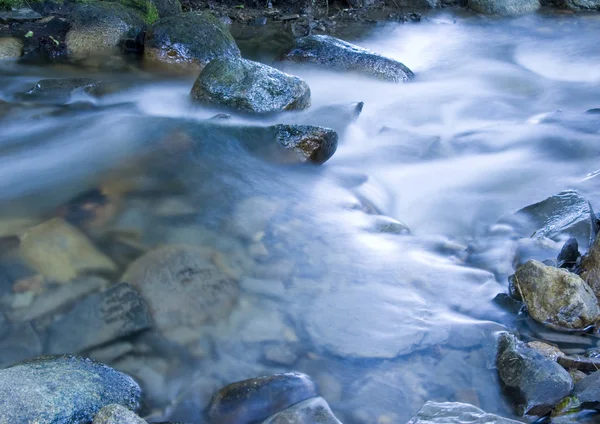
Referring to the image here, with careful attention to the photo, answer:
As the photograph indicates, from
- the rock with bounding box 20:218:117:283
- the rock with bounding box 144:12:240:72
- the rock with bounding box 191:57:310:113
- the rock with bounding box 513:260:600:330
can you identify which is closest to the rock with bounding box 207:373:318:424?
the rock with bounding box 20:218:117:283

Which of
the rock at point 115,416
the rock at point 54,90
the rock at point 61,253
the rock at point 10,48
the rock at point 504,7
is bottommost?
the rock at point 61,253

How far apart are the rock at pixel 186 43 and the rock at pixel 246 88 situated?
1569 mm

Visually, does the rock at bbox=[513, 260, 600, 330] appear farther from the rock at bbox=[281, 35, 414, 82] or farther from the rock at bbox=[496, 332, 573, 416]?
the rock at bbox=[281, 35, 414, 82]

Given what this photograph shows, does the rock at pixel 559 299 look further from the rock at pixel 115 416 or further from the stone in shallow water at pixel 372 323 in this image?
the rock at pixel 115 416

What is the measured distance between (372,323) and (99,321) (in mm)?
1785

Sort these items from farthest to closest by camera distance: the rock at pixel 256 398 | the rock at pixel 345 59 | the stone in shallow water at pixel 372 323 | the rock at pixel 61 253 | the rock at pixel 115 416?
the rock at pixel 345 59
the rock at pixel 61 253
the stone in shallow water at pixel 372 323
the rock at pixel 256 398
the rock at pixel 115 416

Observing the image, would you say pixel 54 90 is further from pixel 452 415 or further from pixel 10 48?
pixel 452 415

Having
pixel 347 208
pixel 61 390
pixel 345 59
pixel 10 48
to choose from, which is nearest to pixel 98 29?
pixel 10 48

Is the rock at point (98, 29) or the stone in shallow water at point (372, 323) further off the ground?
the rock at point (98, 29)

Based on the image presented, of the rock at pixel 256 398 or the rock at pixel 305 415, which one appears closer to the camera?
the rock at pixel 305 415

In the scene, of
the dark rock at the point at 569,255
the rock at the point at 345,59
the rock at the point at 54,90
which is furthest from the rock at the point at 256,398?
the rock at the point at 345,59

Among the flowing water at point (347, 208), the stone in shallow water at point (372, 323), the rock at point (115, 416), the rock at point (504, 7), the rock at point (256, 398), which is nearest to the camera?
the rock at point (115, 416)

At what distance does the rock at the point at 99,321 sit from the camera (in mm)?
3672

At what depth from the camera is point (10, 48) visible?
8.67 m
